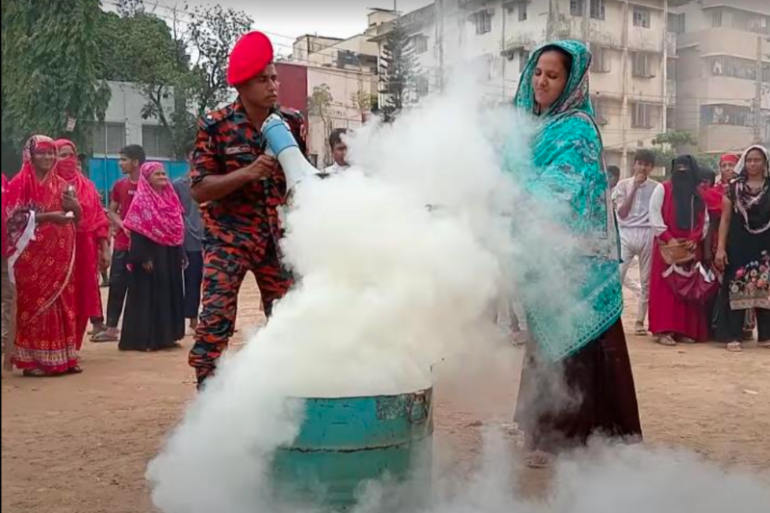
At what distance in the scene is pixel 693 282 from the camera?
7.70 metres

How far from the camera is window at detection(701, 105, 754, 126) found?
9.31m

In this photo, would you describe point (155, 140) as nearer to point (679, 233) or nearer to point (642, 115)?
point (642, 115)

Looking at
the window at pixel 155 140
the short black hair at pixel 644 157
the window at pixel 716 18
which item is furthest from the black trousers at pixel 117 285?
the window at pixel 155 140

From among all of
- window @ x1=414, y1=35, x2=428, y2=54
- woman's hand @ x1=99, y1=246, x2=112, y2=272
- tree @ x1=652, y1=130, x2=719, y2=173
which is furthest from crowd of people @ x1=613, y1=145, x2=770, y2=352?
woman's hand @ x1=99, y1=246, x2=112, y2=272

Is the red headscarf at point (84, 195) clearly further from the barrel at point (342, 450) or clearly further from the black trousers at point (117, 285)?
the barrel at point (342, 450)

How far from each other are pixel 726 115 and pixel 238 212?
824 centimetres

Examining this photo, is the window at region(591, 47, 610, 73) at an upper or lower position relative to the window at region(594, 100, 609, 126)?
upper

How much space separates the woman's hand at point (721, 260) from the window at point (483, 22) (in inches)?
176

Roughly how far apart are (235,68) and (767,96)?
7407 millimetres

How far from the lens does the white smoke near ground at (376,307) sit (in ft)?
8.25

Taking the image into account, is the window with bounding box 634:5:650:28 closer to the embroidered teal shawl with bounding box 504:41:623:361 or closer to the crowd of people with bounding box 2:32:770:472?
the crowd of people with bounding box 2:32:770:472

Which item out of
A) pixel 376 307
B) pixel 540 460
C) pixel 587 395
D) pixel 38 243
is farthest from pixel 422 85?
pixel 38 243

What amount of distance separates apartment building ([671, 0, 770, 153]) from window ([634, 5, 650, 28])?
1.14ft

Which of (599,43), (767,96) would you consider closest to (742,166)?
(767,96)
